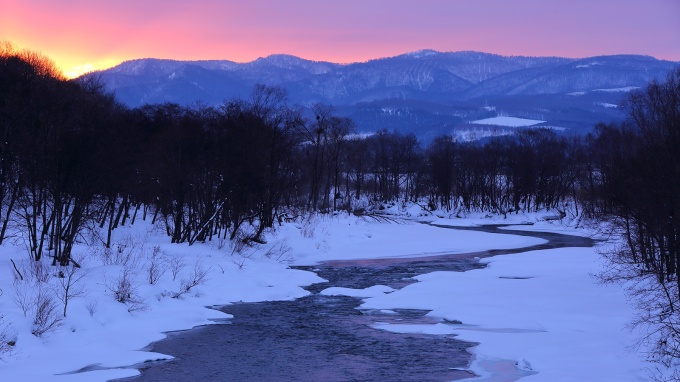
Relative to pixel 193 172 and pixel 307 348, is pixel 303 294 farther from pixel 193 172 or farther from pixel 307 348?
pixel 193 172

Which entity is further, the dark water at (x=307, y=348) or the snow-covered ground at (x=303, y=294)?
the snow-covered ground at (x=303, y=294)

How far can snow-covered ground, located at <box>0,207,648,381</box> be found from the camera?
550 inches

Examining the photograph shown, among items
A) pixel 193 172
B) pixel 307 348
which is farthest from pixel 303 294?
pixel 193 172

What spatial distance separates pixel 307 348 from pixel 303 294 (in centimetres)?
911

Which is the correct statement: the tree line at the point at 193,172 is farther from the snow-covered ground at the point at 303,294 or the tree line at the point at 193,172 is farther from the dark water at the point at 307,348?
the dark water at the point at 307,348

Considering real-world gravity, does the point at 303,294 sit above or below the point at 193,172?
below

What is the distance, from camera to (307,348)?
16.3 m

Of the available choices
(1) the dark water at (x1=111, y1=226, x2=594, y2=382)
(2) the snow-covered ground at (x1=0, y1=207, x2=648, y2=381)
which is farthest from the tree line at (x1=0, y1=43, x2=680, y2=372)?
(1) the dark water at (x1=111, y1=226, x2=594, y2=382)

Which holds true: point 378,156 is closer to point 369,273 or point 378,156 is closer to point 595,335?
point 369,273

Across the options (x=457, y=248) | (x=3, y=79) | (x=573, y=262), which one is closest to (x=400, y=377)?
(x=573, y=262)

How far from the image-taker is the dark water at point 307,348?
1380cm

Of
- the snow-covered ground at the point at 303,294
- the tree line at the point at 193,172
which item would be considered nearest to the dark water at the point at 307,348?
the snow-covered ground at the point at 303,294

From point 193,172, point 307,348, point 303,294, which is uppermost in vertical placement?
point 193,172

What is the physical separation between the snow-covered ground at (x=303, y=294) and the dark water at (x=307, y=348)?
70cm
